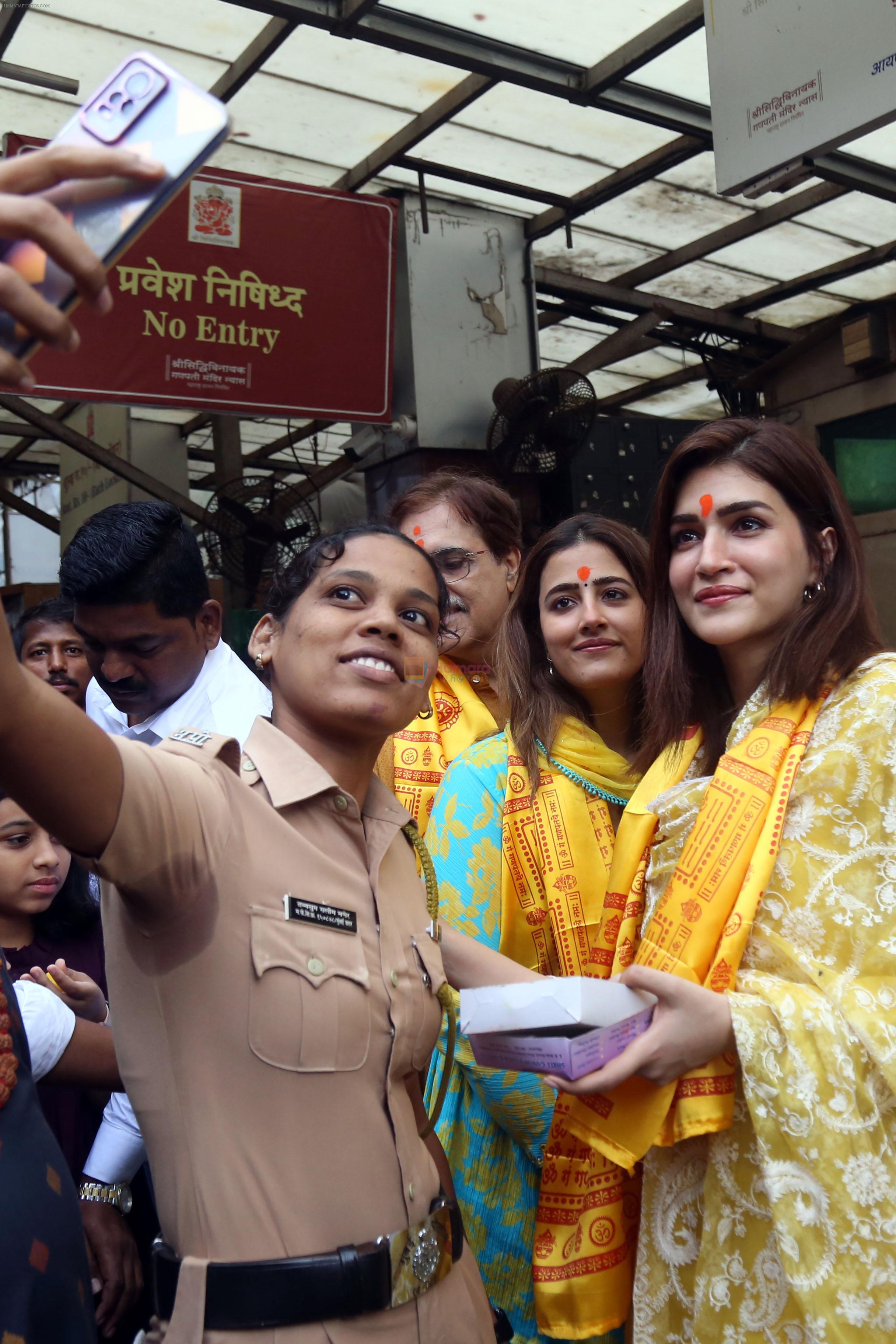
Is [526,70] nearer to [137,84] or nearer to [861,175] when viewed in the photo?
[861,175]

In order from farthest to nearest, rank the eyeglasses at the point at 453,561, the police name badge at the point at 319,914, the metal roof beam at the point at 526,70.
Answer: the metal roof beam at the point at 526,70, the eyeglasses at the point at 453,561, the police name badge at the point at 319,914

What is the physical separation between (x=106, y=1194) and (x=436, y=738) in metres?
1.15

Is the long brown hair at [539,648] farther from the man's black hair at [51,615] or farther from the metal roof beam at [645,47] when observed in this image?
the metal roof beam at [645,47]

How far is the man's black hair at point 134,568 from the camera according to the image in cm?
227

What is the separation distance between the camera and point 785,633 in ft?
5.65

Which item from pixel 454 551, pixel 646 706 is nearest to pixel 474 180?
pixel 454 551

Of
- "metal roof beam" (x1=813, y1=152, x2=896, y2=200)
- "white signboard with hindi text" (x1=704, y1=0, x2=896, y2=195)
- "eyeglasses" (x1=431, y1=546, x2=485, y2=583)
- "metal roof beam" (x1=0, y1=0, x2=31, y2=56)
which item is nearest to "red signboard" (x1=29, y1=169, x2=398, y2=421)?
"metal roof beam" (x1=0, y1=0, x2=31, y2=56)

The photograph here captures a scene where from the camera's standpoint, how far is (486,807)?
2129mm

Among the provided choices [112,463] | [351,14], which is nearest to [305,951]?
[351,14]

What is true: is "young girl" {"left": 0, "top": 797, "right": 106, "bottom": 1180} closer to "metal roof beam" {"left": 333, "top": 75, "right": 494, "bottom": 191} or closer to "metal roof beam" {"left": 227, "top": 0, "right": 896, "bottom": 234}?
"metal roof beam" {"left": 227, "top": 0, "right": 896, "bottom": 234}

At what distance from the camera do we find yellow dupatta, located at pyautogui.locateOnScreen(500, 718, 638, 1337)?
1672 mm

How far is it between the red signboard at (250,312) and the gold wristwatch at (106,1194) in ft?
10.8

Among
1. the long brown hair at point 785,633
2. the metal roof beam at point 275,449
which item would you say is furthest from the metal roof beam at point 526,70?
the metal roof beam at point 275,449

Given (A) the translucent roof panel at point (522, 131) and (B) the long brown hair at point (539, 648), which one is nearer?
(B) the long brown hair at point (539, 648)
